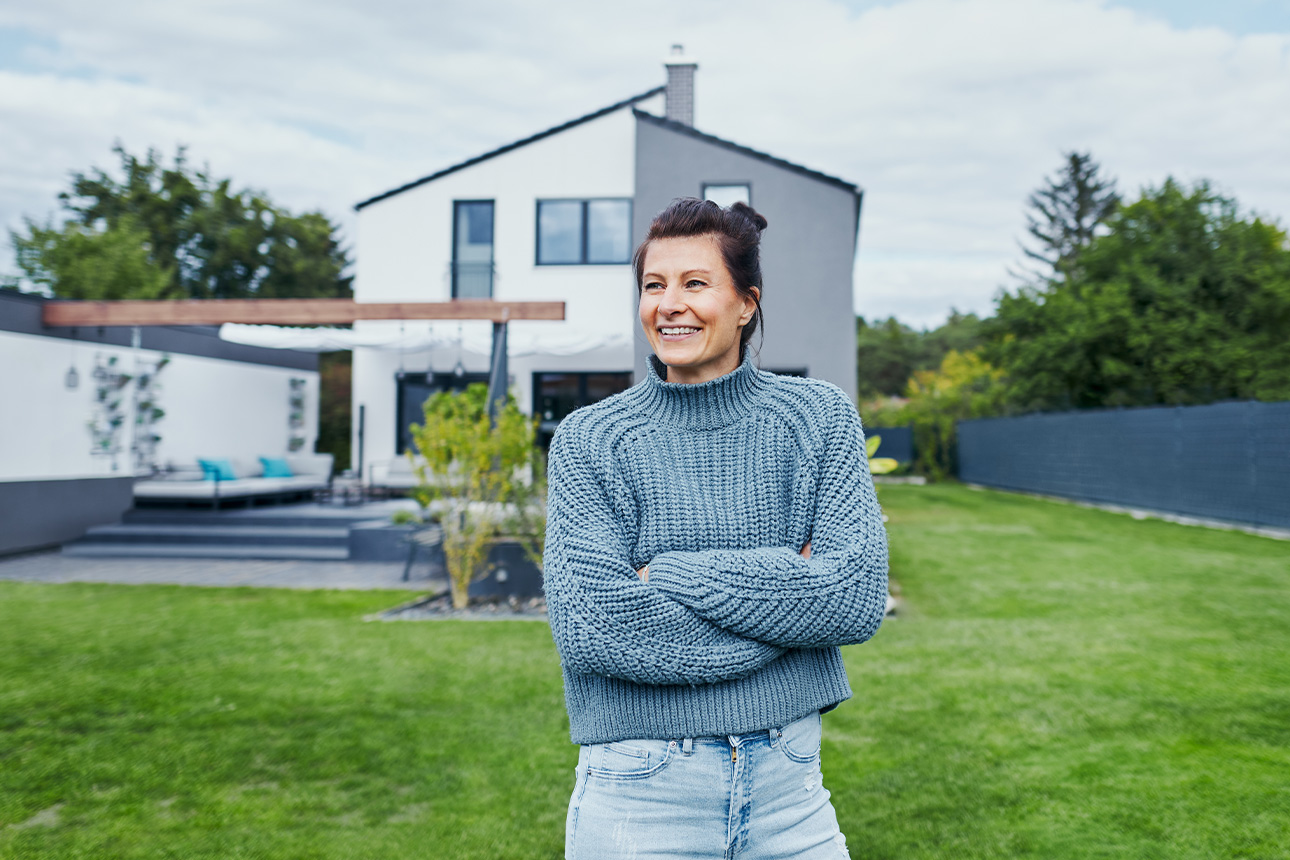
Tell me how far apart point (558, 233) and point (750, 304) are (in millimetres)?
12095

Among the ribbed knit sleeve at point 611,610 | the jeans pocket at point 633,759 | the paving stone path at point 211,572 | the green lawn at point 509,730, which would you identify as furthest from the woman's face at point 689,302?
the paving stone path at point 211,572

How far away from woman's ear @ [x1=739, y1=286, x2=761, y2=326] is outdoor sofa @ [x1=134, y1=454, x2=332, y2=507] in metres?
10.7

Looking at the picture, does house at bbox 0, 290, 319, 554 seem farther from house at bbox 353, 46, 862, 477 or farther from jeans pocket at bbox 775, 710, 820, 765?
jeans pocket at bbox 775, 710, 820, 765

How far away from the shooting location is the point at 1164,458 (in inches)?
519

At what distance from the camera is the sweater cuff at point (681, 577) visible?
3.94ft

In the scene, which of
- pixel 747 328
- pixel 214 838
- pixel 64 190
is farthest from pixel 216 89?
pixel 747 328

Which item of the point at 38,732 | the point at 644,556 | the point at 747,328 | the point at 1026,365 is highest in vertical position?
the point at 1026,365

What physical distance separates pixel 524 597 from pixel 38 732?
367 cm

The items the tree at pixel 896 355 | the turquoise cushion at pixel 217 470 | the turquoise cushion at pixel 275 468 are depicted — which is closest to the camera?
the turquoise cushion at pixel 217 470

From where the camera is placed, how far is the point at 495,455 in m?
6.81

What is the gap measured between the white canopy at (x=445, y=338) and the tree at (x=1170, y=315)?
13416mm

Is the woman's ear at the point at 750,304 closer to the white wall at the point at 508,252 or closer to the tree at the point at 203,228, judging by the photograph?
the white wall at the point at 508,252

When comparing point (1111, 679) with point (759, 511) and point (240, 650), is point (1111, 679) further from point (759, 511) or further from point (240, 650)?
point (240, 650)

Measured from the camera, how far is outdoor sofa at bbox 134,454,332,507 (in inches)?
422
